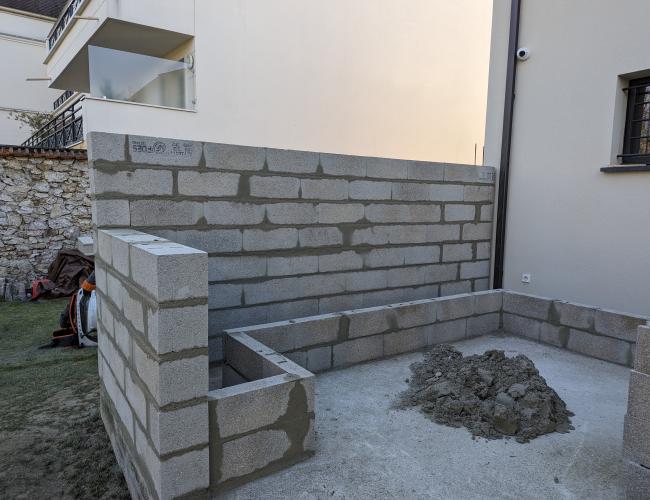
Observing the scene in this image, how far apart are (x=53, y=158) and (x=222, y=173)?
602cm

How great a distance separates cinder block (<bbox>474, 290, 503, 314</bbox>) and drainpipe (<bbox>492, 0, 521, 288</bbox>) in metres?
0.71

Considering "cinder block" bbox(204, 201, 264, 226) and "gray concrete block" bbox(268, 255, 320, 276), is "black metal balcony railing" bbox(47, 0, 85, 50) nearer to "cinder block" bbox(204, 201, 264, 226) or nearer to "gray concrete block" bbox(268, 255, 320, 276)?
"cinder block" bbox(204, 201, 264, 226)

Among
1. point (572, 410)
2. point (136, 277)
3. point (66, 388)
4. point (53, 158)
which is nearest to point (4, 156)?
point (53, 158)

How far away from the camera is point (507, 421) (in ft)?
9.41

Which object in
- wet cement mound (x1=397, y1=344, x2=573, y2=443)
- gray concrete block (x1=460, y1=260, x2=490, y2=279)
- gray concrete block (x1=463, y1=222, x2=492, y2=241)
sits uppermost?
gray concrete block (x1=463, y1=222, x2=492, y2=241)

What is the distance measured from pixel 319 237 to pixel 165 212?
1.41 m

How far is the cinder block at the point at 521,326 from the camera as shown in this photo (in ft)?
15.7

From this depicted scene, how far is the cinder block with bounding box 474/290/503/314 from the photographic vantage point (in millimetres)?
4828

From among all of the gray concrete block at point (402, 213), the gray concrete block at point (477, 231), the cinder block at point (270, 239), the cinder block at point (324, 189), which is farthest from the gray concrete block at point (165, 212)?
the gray concrete block at point (477, 231)

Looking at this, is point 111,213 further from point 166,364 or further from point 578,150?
point 578,150

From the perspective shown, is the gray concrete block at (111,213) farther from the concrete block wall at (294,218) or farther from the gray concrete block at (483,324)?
the gray concrete block at (483,324)

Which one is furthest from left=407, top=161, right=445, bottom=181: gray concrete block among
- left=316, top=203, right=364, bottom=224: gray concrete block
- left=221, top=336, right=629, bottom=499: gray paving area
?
left=221, top=336, right=629, bottom=499: gray paving area

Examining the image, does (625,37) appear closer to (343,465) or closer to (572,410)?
(572,410)

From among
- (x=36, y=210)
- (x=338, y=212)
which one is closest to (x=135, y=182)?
(x=338, y=212)
